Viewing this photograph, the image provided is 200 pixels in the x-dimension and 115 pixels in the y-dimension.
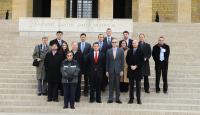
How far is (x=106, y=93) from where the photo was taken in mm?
14836

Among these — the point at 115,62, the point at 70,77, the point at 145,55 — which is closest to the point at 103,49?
the point at 115,62

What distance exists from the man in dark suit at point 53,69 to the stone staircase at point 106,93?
1.44 ft

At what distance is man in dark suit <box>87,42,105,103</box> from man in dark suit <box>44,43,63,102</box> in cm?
92

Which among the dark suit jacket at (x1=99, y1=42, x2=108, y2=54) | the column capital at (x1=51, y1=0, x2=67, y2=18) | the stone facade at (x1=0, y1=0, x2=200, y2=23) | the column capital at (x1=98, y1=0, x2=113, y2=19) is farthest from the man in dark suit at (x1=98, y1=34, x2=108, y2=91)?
the column capital at (x1=98, y1=0, x2=113, y2=19)

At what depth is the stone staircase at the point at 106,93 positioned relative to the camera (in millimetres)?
13688

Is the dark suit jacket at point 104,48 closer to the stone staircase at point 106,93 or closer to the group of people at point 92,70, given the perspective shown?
the group of people at point 92,70

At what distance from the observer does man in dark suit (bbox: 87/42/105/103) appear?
13.9m

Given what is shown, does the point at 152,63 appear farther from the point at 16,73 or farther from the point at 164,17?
the point at 164,17

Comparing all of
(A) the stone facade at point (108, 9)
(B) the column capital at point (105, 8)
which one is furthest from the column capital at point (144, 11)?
(B) the column capital at point (105, 8)

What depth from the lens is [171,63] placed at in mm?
17359

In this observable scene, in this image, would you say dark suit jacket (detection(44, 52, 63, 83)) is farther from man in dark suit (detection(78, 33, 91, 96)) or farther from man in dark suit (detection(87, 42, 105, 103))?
man in dark suit (detection(87, 42, 105, 103))

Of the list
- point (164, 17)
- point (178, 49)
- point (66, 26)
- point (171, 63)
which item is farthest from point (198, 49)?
point (164, 17)

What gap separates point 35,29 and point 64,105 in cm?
862

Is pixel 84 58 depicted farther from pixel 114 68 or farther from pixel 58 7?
pixel 58 7
